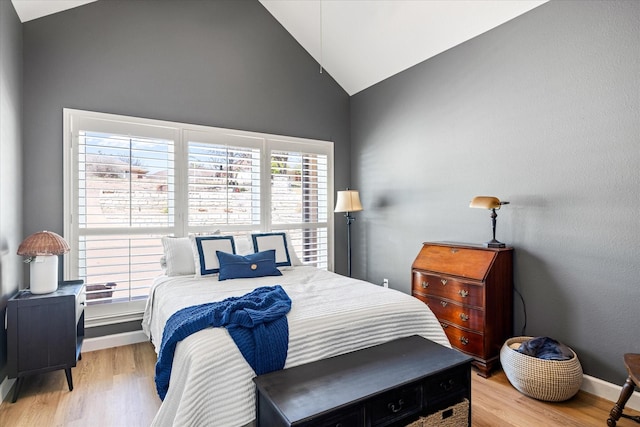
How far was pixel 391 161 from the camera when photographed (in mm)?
4074

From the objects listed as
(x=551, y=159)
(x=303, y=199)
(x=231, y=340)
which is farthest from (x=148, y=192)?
(x=551, y=159)

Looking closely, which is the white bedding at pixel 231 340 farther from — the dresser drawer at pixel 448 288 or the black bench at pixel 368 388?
the dresser drawer at pixel 448 288

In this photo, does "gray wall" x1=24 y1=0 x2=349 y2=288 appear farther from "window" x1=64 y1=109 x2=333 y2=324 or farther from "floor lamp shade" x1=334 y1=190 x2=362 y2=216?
"floor lamp shade" x1=334 y1=190 x2=362 y2=216

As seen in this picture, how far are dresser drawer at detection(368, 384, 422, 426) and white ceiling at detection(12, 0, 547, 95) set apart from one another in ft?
9.71

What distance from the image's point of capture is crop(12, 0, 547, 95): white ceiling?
2.88 m

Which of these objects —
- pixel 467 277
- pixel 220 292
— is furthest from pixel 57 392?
pixel 467 277

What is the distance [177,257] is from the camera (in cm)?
312

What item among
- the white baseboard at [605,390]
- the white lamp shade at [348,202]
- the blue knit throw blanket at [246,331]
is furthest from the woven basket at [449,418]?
the white lamp shade at [348,202]

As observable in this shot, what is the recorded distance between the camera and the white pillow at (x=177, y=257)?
309 centimetres

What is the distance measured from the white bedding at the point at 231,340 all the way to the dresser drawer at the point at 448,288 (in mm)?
577

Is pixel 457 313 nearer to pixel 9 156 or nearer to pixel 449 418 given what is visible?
pixel 449 418

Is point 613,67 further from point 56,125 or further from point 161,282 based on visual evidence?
point 56,125

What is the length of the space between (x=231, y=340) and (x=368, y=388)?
0.68m

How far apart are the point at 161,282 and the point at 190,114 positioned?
1.76 meters
